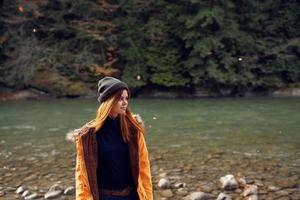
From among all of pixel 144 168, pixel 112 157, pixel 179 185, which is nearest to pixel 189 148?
pixel 179 185

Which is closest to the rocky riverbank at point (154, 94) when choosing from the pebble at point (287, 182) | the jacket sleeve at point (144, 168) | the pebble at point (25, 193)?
the pebble at point (287, 182)

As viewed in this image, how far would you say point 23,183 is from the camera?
691cm

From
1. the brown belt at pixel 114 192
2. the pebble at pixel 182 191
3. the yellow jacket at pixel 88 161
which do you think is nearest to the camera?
the yellow jacket at pixel 88 161

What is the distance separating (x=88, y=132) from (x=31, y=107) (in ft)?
55.7

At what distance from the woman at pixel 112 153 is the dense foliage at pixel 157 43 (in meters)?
20.5

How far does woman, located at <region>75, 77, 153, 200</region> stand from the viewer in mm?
2639

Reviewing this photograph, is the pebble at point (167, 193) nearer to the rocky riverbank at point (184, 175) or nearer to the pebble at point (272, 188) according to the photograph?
the rocky riverbank at point (184, 175)

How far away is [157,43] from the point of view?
81.1 ft

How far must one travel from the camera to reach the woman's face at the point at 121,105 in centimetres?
266

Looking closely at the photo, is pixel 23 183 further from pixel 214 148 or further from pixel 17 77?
pixel 17 77

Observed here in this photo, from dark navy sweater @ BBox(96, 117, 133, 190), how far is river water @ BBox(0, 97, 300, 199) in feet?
11.1

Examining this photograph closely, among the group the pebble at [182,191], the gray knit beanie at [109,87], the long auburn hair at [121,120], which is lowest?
the pebble at [182,191]

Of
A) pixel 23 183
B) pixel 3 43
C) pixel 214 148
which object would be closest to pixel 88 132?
pixel 23 183

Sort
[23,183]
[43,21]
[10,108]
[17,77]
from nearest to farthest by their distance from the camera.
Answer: [23,183] < [10,108] < [17,77] < [43,21]
